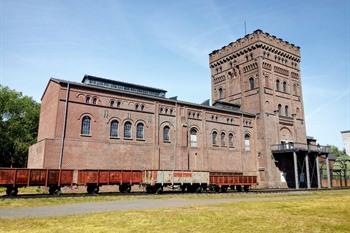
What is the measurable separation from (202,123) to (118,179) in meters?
16.0

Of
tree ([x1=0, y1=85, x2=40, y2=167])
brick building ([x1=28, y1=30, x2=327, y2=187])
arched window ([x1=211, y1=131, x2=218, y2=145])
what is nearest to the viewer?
brick building ([x1=28, y1=30, x2=327, y2=187])

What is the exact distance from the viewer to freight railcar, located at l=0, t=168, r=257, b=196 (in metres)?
22.4

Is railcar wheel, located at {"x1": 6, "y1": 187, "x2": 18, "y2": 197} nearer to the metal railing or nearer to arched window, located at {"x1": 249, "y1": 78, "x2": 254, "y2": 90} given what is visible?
the metal railing

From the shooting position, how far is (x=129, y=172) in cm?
2744

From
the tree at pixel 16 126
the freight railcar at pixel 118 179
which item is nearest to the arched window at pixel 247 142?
the freight railcar at pixel 118 179

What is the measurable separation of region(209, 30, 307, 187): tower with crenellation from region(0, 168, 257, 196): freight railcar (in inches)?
443

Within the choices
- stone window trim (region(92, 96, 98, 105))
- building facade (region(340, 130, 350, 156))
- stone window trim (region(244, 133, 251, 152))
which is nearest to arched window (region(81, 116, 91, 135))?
stone window trim (region(92, 96, 98, 105))

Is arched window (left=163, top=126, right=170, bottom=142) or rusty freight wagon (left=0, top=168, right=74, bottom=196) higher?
arched window (left=163, top=126, right=170, bottom=142)

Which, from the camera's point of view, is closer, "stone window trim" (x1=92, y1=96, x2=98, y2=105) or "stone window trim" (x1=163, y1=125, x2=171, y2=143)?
"stone window trim" (x1=92, y1=96, x2=98, y2=105)

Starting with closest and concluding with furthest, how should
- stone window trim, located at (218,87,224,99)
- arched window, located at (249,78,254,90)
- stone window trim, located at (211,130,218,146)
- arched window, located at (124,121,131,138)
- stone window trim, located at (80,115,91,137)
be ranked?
stone window trim, located at (80,115,91,137), arched window, located at (124,121,131,138), stone window trim, located at (211,130,218,146), arched window, located at (249,78,254,90), stone window trim, located at (218,87,224,99)

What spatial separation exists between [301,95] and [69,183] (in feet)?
134

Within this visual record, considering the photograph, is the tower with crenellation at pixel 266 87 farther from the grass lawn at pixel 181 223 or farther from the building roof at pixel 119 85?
the grass lawn at pixel 181 223

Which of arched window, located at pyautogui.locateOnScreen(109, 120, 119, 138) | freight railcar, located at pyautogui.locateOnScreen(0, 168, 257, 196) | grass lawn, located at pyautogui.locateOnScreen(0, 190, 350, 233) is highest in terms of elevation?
arched window, located at pyautogui.locateOnScreen(109, 120, 119, 138)

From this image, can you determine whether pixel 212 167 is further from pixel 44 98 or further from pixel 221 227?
pixel 221 227
